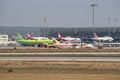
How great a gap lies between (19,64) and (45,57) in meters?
7.53

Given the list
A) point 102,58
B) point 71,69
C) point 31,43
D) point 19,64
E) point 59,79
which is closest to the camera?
point 59,79

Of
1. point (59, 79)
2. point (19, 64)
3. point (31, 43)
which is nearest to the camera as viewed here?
point (59, 79)

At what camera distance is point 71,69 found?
4931 cm

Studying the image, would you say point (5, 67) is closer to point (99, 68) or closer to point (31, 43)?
point (99, 68)

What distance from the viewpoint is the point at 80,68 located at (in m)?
50.5

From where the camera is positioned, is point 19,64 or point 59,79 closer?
point 59,79

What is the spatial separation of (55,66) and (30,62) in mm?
4994

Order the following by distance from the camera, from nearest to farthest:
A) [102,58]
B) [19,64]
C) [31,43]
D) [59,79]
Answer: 1. [59,79]
2. [19,64]
3. [102,58]
4. [31,43]

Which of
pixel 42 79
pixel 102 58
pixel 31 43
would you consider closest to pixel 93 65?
pixel 102 58

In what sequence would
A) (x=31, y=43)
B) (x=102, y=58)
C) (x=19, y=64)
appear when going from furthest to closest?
1. (x=31, y=43)
2. (x=102, y=58)
3. (x=19, y=64)

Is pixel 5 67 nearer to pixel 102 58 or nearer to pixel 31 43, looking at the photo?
pixel 102 58

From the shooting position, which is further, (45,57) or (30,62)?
(45,57)

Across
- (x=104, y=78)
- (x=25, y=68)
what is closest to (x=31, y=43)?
(x=25, y=68)

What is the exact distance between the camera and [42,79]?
3822 cm
